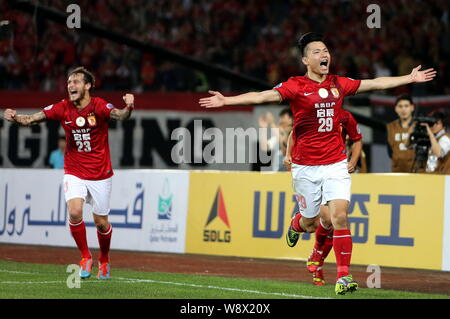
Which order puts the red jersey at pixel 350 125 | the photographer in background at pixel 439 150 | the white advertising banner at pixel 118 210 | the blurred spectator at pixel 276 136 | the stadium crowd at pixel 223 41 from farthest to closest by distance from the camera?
the stadium crowd at pixel 223 41
the white advertising banner at pixel 118 210
the blurred spectator at pixel 276 136
the photographer in background at pixel 439 150
the red jersey at pixel 350 125

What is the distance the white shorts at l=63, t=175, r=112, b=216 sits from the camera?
11109mm

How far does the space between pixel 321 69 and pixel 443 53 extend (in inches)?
497

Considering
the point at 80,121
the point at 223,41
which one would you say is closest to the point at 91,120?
the point at 80,121

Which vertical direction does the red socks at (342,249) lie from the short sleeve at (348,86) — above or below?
below

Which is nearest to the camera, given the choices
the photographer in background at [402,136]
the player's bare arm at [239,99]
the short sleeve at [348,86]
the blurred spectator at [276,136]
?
the player's bare arm at [239,99]

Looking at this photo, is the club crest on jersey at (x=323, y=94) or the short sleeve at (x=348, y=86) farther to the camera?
the short sleeve at (x=348, y=86)

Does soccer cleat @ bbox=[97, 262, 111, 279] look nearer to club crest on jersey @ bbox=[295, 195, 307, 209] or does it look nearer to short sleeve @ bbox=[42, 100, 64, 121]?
short sleeve @ bbox=[42, 100, 64, 121]

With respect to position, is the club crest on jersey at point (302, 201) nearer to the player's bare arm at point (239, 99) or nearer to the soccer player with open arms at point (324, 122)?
the soccer player with open arms at point (324, 122)

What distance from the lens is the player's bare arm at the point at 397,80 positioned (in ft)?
31.9

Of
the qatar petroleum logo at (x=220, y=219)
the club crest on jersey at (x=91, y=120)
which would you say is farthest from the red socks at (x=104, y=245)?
the qatar petroleum logo at (x=220, y=219)

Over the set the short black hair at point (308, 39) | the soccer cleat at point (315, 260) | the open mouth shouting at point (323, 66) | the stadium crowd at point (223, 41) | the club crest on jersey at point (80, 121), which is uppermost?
the stadium crowd at point (223, 41)
